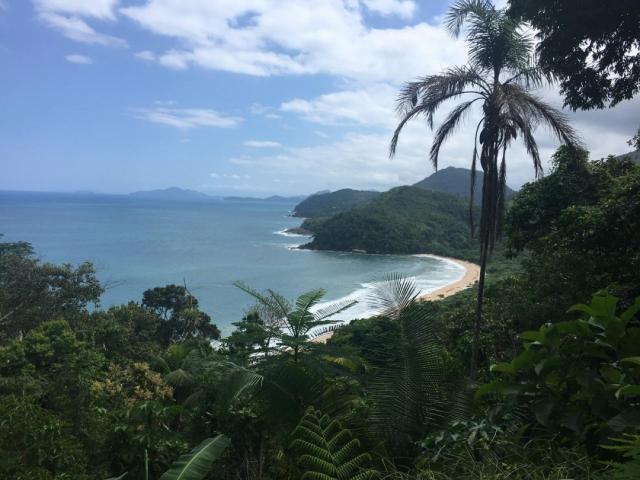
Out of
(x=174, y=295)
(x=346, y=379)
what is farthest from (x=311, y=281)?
(x=346, y=379)

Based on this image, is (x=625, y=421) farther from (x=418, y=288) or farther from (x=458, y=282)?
(x=458, y=282)

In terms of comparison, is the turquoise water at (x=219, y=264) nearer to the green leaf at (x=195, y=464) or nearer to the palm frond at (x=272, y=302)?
the palm frond at (x=272, y=302)

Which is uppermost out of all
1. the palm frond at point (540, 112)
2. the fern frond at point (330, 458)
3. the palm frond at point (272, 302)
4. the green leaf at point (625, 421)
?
the palm frond at point (540, 112)

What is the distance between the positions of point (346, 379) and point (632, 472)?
7.93ft

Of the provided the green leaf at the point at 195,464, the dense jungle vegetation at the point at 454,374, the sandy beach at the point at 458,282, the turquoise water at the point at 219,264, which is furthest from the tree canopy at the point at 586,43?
the sandy beach at the point at 458,282

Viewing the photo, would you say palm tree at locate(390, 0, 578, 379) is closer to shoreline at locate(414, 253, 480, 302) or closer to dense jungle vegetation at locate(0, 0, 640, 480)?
dense jungle vegetation at locate(0, 0, 640, 480)

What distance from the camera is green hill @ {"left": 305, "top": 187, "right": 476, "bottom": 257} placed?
70375 mm

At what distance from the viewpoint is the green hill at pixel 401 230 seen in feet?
231

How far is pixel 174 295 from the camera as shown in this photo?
27.2 metres

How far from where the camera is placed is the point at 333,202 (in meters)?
153

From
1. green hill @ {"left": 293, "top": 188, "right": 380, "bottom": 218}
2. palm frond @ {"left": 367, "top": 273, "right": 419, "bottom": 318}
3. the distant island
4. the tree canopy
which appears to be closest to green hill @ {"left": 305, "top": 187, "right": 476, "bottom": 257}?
the distant island

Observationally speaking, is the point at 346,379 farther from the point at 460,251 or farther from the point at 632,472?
the point at 460,251

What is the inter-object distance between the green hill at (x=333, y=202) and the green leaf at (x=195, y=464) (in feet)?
419

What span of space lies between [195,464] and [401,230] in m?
70.1
